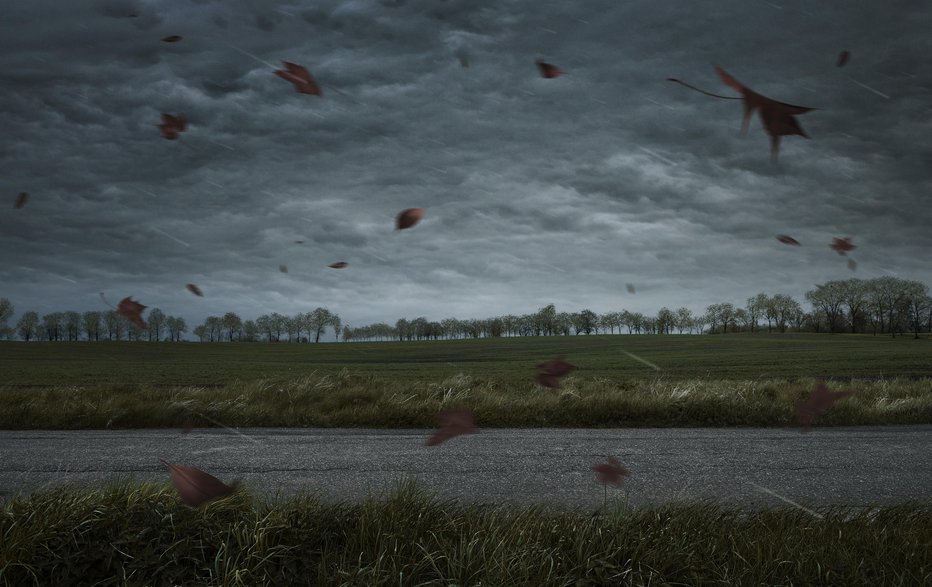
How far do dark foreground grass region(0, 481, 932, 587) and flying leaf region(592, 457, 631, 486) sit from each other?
164 cm

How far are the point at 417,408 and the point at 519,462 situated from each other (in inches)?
153

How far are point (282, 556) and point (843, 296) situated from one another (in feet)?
271

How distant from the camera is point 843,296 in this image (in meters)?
72.6

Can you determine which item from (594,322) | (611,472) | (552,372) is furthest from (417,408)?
(594,322)

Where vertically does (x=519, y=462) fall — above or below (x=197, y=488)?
below

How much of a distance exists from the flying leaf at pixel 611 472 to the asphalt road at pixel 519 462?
0.10 meters

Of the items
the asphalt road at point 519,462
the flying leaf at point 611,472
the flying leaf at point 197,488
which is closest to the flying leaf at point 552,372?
the asphalt road at point 519,462

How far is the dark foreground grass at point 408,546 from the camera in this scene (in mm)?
3424

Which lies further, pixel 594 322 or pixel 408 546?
pixel 594 322

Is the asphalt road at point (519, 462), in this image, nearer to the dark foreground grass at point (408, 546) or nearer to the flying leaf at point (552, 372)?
the dark foreground grass at point (408, 546)

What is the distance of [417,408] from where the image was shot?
34.9 feet

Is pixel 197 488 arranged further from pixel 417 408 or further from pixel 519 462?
pixel 417 408

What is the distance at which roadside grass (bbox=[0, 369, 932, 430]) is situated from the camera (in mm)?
10281

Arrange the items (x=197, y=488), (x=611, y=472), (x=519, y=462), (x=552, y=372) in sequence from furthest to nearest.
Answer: (x=519, y=462) < (x=611, y=472) < (x=197, y=488) < (x=552, y=372)
